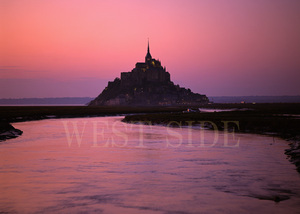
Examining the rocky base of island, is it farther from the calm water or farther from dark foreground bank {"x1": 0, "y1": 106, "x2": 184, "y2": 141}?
the calm water

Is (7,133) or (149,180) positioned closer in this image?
(149,180)

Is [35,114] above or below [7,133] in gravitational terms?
above

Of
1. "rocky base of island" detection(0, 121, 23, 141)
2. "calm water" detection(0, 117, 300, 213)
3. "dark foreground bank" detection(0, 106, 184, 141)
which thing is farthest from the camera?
"dark foreground bank" detection(0, 106, 184, 141)

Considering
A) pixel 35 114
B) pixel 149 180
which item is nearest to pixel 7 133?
pixel 149 180

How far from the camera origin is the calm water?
11359 millimetres

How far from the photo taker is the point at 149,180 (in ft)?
49.7

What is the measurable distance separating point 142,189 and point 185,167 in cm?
525

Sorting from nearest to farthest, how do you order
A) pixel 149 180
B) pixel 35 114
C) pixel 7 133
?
pixel 149 180 → pixel 7 133 → pixel 35 114

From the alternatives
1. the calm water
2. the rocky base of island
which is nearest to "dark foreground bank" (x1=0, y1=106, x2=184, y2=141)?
the rocky base of island

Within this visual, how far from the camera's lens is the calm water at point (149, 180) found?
11.4 m

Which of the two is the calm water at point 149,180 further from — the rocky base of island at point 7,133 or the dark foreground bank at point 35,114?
the dark foreground bank at point 35,114

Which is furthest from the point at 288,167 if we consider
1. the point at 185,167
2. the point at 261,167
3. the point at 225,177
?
the point at 185,167

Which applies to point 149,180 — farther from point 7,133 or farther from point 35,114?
point 35,114

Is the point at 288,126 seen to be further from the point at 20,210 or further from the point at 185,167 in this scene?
the point at 20,210
